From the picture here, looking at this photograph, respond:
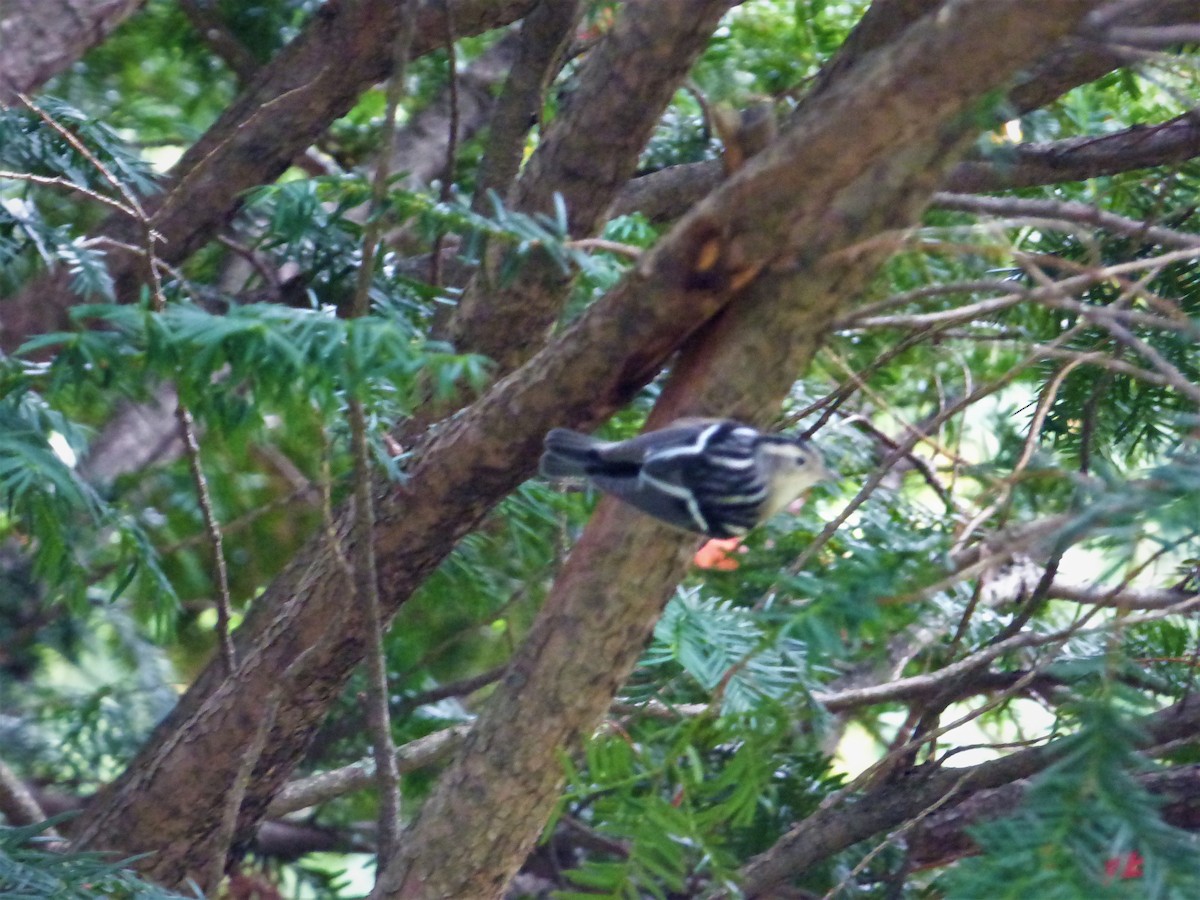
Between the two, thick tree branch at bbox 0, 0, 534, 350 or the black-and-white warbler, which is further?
thick tree branch at bbox 0, 0, 534, 350

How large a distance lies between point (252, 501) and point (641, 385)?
5.72 ft

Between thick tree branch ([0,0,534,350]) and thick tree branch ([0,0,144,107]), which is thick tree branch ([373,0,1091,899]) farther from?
thick tree branch ([0,0,144,107])

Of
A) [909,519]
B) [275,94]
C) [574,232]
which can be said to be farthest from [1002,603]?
[275,94]

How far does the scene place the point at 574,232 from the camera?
1.82 metres

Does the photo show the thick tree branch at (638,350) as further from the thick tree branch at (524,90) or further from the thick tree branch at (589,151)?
the thick tree branch at (524,90)

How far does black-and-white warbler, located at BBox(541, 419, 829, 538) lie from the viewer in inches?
50.2

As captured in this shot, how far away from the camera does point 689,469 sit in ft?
4.21

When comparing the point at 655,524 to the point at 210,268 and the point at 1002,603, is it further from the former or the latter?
the point at 210,268

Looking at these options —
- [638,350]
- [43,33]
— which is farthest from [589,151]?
[43,33]

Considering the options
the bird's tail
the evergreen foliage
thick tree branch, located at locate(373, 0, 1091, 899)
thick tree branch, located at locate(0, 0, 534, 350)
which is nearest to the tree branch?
the evergreen foliage

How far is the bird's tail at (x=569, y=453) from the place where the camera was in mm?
1404

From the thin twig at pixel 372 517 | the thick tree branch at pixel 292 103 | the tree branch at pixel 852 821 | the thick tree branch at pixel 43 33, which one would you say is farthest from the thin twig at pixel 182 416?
the tree branch at pixel 852 821

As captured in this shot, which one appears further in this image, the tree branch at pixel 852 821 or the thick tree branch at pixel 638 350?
the tree branch at pixel 852 821

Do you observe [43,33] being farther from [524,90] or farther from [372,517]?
[372,517]
